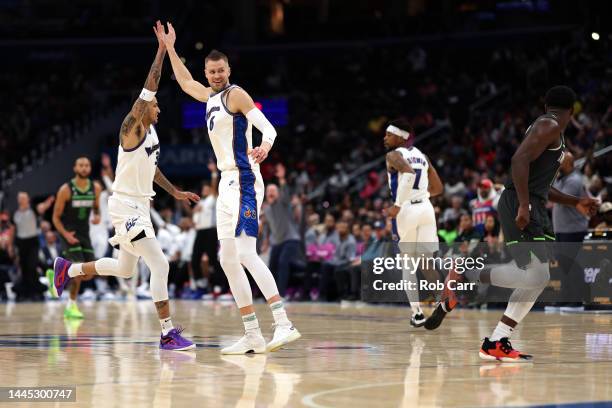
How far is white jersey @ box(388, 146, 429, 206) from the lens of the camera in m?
11.5

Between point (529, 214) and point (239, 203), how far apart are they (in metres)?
2.25

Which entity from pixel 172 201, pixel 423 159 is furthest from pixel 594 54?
pixel 423 159

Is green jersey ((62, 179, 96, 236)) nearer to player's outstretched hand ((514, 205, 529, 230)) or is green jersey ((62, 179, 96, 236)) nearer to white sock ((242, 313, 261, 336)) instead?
white sock ((242, 313, 261, 336))

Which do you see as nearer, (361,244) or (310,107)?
(361,244)

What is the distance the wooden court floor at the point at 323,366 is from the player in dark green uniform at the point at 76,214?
72.9 inches

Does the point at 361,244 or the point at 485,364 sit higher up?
the point at 361,244

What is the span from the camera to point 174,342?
8.93 m

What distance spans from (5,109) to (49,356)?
2826cm

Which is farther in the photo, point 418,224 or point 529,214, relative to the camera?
point 418,224

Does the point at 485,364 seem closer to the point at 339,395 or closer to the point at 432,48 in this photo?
the point at 339,395

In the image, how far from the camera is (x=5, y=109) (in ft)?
115

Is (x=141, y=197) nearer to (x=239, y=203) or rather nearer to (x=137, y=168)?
(x=137, y=168)

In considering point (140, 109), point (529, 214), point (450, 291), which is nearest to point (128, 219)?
point (140, 109)

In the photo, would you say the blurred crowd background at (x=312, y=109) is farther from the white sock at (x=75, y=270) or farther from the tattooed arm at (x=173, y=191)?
the white sock at (x=75, y=270)
